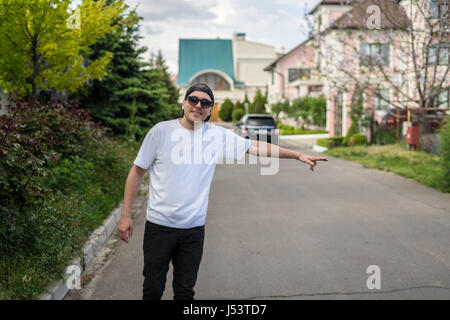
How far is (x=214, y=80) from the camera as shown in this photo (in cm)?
6888

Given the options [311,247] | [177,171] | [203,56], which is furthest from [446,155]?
[203,56]

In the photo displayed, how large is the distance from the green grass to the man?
867 cm

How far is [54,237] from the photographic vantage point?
5.31 m

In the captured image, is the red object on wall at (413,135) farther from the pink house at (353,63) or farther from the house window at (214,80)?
the house window at (214,80)

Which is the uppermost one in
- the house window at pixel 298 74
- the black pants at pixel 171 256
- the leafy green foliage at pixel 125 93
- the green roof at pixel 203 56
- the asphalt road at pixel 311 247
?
the green roof at pixel 203 56

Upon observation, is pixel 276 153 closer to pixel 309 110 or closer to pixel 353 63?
pixel 353 63

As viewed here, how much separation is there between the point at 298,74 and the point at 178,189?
152 feet

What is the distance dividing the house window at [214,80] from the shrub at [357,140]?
46.3 m

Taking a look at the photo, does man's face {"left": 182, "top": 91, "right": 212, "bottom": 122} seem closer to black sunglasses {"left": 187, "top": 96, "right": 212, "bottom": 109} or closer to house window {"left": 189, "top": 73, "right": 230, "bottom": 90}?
black sunglasses {"left": 187, "top": 96, "right": 212, "bottom": 109}

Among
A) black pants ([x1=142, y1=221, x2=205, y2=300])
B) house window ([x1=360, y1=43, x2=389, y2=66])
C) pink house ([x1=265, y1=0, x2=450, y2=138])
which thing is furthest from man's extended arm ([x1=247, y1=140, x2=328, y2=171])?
house window ([x1=360, y1=43, x2=389, y2=66])

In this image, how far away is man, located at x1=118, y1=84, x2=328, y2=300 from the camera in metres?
3.43

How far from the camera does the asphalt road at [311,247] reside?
4.81 metres

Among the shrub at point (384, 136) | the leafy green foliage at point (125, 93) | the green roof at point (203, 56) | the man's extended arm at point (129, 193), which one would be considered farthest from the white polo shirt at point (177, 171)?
the green roof at point (203, 56)
